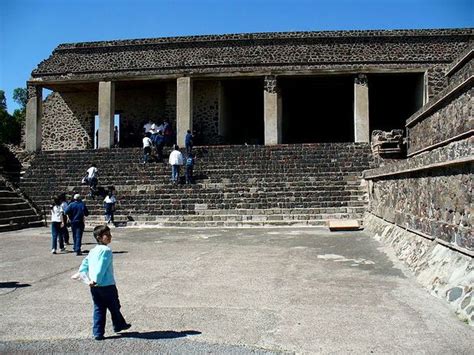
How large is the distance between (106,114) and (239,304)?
17584 mm

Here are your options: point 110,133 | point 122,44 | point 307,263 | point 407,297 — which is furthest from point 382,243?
point 122,44

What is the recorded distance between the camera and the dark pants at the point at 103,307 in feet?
12.7

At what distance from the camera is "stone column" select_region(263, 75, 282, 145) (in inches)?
790

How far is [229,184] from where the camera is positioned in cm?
1524

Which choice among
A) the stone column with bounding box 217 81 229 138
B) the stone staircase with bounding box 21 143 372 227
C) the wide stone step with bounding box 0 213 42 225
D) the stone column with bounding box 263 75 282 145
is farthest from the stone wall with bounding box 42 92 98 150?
the wide stone step with bounding box 0 213 42 225

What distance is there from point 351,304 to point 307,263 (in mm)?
2315

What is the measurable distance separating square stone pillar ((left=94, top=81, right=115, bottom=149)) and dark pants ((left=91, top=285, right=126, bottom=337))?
17.4m

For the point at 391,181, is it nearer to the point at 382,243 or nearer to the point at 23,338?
the point at 382,243

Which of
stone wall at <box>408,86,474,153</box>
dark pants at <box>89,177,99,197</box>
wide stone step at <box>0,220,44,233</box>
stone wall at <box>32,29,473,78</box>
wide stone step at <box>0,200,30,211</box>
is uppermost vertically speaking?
stone wall at <box>32,29,473,78</box>

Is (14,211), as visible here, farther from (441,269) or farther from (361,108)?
(361,108)

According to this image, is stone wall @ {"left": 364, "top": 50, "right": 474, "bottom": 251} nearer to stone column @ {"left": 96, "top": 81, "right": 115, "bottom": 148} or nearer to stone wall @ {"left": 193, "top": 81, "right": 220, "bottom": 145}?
stone wall @ {"left": 193, "top": 81, "right": 220, "bottom": 145}

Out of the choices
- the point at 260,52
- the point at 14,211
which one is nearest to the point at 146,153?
the point at 14,211

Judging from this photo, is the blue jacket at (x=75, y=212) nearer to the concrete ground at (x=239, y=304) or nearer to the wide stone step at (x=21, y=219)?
the concrete ground at (x=239, y=304)

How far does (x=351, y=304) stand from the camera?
4770mm
